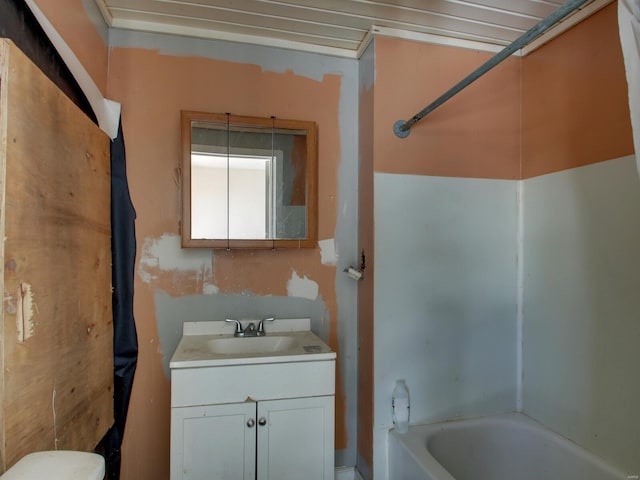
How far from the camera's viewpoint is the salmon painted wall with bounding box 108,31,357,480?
1.59m

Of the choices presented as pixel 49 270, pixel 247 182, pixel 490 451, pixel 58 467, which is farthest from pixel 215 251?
pixel 490 451

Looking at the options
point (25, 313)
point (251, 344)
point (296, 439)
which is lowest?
point (296, 439)

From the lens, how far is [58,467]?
1.99 feet

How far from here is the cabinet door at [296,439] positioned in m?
1.33

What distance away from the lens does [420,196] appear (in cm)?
167

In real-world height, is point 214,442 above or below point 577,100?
below

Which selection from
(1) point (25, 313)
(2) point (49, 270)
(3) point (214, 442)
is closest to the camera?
(1) point (25, 313)

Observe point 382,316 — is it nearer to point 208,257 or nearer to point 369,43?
point 208,257

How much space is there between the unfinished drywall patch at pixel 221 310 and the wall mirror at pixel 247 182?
0.89 feet

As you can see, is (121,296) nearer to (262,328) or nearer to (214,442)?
(262,328)

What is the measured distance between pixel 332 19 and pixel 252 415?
5.51 feet

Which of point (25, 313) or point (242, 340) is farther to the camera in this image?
point (242, 340)

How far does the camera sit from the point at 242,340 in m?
1.60

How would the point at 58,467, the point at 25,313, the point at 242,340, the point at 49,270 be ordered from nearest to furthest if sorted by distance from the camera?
1. the point at 58,467
2. the point at 25,313
3. the point at 49,270
4. the point at 242,340
